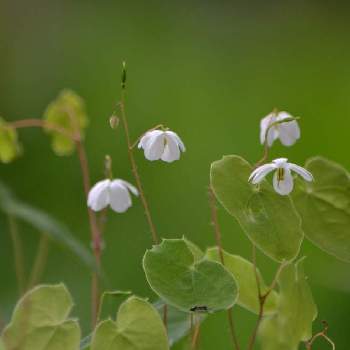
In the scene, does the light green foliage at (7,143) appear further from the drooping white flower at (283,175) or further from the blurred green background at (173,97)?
the blurred green background at (173,97)

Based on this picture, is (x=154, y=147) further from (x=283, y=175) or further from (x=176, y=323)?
(x=176, y=323)

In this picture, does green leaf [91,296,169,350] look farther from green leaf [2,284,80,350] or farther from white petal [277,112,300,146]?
white petal [277,112,300,146]

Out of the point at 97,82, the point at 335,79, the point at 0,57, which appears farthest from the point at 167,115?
the point at 0,57

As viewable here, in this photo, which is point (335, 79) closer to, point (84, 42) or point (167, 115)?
point (167, 115)

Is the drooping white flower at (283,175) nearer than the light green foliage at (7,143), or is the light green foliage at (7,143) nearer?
the drooping white flower at (283,175)

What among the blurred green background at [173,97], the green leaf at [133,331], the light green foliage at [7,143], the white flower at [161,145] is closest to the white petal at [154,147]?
the white flower at [161,145]

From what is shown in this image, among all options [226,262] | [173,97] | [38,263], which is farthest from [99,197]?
[173,97]

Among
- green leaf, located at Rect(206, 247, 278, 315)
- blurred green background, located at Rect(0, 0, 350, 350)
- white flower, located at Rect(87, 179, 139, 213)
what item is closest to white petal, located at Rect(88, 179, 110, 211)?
white flower, located at Rect(87, 179, 139, 213)

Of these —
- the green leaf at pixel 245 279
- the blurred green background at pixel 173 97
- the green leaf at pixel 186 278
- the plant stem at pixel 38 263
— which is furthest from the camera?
the blurred green background at pixel 173 97
